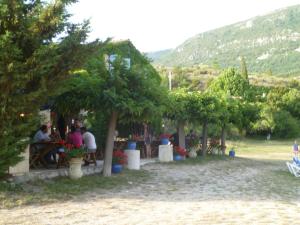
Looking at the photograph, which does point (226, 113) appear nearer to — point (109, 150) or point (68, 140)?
point (109, 150)

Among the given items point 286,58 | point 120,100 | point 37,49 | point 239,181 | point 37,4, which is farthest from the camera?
point 286,58

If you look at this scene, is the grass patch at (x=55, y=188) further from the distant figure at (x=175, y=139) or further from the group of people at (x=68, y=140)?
the distant figure at (x=175, y=139)

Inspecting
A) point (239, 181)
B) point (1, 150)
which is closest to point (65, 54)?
point (1, 150)

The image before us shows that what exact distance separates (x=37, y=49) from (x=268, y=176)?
10745 mm

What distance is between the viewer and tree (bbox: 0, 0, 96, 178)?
391 inches

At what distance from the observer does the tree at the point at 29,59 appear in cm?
992

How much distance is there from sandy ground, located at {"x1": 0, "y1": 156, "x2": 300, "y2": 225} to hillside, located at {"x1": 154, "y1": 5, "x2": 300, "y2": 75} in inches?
4598

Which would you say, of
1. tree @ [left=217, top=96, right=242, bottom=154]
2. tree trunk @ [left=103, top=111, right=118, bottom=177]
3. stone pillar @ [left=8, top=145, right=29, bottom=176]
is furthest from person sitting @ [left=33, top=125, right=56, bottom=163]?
tree @ [left=217, top=96, right=242, bottom=154]

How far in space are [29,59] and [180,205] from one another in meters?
4.46

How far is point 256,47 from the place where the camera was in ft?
540

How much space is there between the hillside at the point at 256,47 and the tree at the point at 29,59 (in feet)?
398

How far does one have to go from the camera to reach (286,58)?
14738 centimetres

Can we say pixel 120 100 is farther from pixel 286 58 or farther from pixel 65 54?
pixel 286 58

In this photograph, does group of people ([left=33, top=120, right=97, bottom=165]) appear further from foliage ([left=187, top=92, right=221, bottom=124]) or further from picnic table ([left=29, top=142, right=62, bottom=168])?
foliage ([left=187, top=92, right=221, bottom=124])
